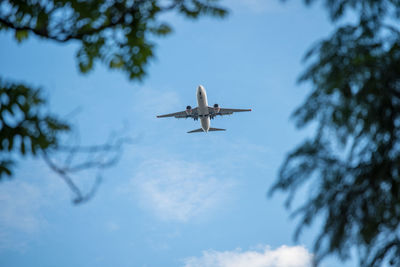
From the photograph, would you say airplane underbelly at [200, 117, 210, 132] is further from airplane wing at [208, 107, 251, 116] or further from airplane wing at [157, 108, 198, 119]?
airplane wing at [208, 107, 251, 116]

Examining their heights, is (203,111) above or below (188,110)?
below

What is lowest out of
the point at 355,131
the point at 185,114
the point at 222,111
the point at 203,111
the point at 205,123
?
the point at 355,131

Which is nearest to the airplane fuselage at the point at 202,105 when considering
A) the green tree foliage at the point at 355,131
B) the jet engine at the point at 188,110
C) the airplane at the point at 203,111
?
the airplane at the point at 203,111

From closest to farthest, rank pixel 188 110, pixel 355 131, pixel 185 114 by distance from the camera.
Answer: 1. pixel 355 131
2. pixel 188 110
3. pixel 185 114

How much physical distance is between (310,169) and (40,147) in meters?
3.87

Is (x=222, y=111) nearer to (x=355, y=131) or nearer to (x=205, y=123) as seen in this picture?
(x=205, y=123)

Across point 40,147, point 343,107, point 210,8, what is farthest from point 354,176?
point 40,147

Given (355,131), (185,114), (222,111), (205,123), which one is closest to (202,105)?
(222,111)

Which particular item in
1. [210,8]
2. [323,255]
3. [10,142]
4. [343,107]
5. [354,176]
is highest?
[210,8]

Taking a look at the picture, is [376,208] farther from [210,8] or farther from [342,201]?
[210,8]

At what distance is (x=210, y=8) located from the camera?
6109 mm

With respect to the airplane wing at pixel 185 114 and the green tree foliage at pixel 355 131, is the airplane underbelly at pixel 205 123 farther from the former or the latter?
the green tree foliage at pixel 355 131

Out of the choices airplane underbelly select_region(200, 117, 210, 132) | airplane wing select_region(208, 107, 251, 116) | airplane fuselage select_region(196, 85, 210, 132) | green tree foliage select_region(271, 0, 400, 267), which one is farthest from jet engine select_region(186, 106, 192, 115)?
green tree foliage select_region(271, 0, 400, 267)

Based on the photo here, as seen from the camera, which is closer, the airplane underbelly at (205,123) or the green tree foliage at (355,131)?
the green tree foliage at (355,131)
